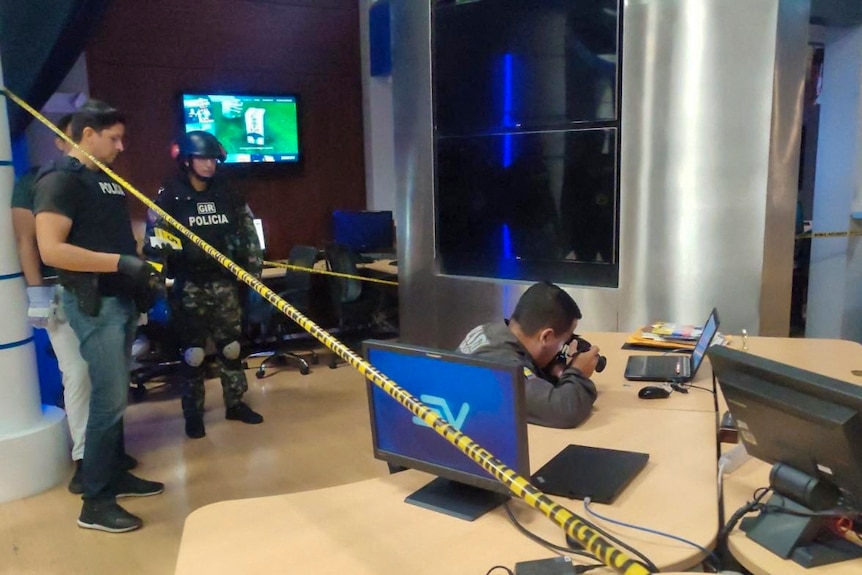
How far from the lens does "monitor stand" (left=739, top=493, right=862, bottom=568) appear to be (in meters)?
1.32

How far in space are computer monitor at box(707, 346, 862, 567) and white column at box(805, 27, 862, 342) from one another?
13.3 ft

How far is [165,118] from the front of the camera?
5449 millimetres

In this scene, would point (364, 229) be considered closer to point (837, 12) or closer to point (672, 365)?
point (837, 12)

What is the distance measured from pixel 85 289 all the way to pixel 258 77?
11.5 feet

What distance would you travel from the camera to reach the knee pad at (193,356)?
12.8 ft

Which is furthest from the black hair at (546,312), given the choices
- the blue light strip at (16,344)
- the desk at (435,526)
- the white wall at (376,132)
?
the white wall at (376,132)

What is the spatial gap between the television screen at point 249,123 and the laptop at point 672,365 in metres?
4.06

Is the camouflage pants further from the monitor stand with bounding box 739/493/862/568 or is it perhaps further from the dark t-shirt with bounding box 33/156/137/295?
the monitor stand with bounding box 739/493/862/568

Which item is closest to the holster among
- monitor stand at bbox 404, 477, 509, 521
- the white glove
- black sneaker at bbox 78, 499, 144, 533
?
the white glove

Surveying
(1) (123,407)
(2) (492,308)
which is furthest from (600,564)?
(2) (492,308)

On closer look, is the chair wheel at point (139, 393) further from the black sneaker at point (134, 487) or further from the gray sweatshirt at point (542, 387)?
the gray sweatshirt at point (542, 387)

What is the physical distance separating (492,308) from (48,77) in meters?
2.92

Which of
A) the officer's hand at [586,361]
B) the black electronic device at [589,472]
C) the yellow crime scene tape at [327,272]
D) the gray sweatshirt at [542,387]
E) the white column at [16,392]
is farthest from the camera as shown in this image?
the yellow crime scene tape at [327,272]

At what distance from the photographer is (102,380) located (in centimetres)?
285
